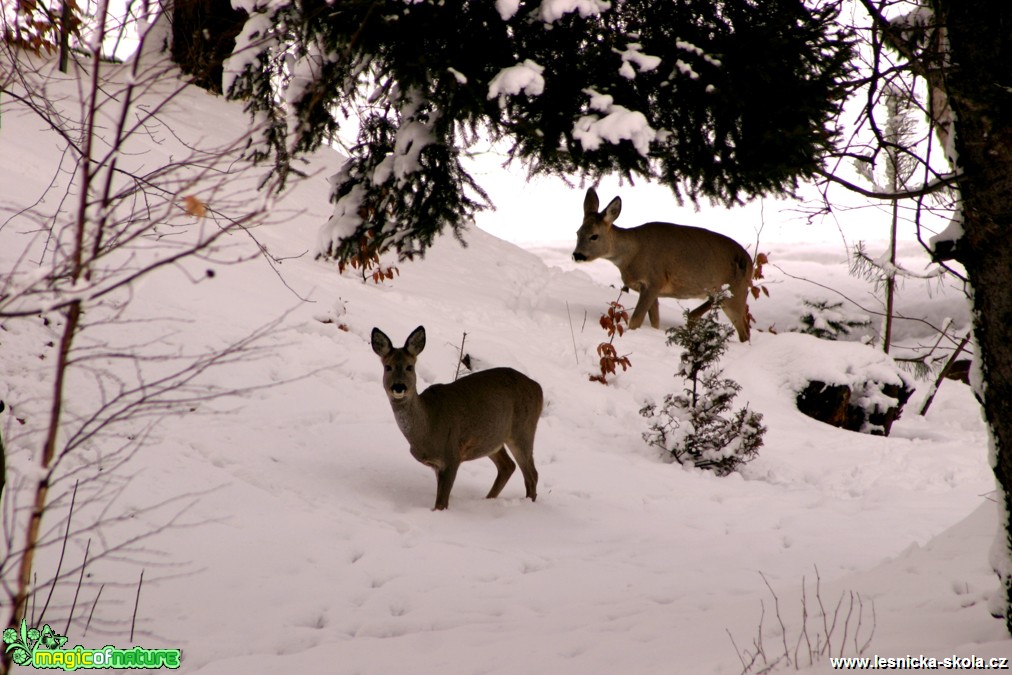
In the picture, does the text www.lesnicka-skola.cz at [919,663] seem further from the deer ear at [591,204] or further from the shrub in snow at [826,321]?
the shrub in snow at [826,321]

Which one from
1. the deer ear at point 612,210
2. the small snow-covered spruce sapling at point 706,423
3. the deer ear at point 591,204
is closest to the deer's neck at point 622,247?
the deer ear at point 612,210

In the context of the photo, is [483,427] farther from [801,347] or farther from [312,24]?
[801,347]

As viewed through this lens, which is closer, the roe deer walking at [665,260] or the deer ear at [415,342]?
the deer ear at [415,342]

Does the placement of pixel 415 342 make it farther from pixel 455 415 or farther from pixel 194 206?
pixel 194 206

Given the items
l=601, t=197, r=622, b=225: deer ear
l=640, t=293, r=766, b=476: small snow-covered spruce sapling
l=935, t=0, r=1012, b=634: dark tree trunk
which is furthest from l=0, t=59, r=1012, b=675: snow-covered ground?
l=601, t=197, r=622, b=225: deer ear

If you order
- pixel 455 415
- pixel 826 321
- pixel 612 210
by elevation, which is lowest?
pixel 455 415

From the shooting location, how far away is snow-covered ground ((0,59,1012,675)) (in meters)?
4.69

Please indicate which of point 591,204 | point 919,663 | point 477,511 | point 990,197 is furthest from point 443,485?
point 591,204

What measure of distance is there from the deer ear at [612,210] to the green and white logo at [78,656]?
28.5ft

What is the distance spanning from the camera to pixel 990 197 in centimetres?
385

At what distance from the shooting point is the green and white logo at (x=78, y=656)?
160 inches

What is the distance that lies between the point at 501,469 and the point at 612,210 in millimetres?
5181

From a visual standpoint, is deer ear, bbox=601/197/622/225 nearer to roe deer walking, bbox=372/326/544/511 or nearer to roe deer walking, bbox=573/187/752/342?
roe deer walking, bbox=573/187/752/342

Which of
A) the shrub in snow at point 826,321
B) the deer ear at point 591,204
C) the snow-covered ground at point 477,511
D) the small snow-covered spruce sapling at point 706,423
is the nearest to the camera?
the snow-covered ground at point 477,511
